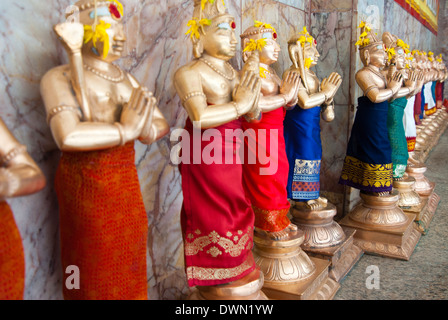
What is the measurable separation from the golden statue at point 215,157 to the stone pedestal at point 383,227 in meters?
1.83

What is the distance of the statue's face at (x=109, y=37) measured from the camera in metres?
1.49

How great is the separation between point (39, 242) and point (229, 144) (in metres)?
0.91

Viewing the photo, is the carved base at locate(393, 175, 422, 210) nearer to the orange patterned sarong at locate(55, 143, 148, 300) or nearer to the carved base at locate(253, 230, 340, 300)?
the carved base at locate(253, 230, 340, 300)

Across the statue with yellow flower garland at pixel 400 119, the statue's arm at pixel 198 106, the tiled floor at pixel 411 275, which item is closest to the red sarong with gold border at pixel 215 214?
→ the statue's arm at pixel 198 106

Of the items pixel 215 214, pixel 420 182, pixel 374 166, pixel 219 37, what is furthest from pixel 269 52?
pixel 420 182

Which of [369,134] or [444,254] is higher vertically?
[369,134]

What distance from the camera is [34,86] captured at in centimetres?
162

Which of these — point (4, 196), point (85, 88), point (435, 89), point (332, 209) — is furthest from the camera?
point (435, 89)

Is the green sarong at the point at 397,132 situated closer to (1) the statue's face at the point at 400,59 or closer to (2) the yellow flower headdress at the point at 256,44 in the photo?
(1) the statue's face at the point at 400,59

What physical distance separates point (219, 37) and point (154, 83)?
1.70 ft

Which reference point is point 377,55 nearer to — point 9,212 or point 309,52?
point 309,52

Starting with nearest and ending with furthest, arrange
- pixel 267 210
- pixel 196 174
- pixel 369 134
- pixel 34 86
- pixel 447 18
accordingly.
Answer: pixel 34 86, pixel 196 174, pixel 267 210, pixel 369 134, pixel 447 18

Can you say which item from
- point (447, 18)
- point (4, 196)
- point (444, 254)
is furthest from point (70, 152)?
point (447, 18)

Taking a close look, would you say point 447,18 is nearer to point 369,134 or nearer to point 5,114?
point 369,134
